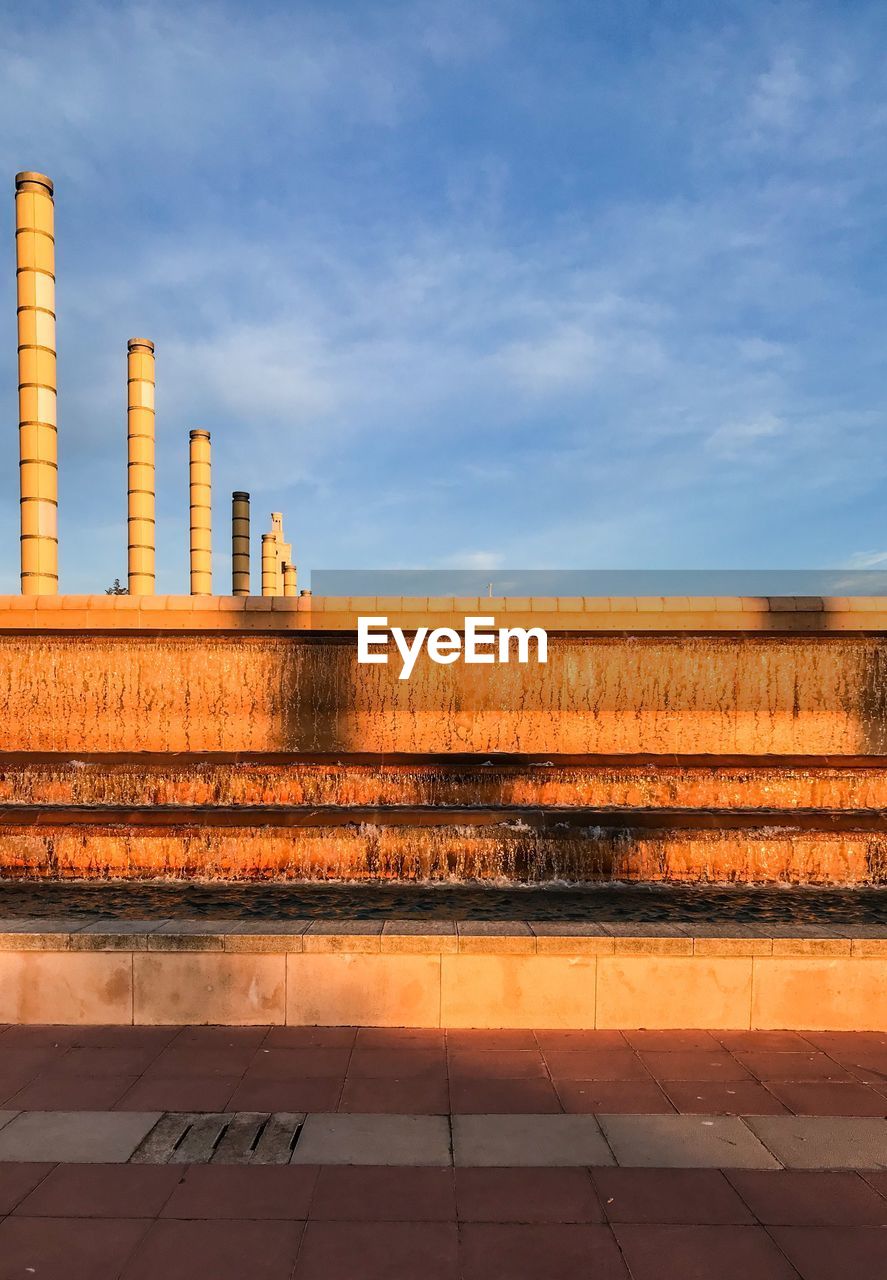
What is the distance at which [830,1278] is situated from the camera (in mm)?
3066

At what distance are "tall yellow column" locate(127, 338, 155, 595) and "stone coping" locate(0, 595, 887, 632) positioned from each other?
48.4 ft

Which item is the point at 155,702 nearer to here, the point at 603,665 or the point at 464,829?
the point at 464,829

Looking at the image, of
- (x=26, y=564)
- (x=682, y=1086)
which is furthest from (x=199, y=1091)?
(x=26, y=564)

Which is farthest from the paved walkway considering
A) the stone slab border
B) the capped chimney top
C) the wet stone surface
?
the capped chimney top

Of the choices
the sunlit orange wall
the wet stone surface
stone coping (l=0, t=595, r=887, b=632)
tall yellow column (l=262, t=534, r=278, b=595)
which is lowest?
the wet stone surface

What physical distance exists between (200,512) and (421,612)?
22772 mm

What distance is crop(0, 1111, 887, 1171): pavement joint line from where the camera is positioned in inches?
151

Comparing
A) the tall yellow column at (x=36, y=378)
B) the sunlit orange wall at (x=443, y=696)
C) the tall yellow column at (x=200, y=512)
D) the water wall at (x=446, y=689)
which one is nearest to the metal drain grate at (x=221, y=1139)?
the water wall at (x=446, y=689)

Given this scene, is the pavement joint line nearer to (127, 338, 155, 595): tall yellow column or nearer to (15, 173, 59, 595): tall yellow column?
(15, 173, 59, 595): tall yellow column

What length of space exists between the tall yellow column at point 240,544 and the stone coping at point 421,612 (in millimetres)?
25860

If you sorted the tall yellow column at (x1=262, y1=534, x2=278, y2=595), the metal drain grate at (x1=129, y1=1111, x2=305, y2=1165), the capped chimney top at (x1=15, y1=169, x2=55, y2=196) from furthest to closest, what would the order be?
1. the tall yellow column at (x1=262, y1=534, x2=278, y2=595)
2. the capped chimney top at (x1=15, y1=169, x2=55, y2=196)
3. the metal drain grate at (x1=129, y1=1111, x2=305, y2=1165)

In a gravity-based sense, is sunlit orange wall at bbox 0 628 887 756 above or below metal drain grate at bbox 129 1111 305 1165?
above

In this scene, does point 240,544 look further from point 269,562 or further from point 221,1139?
point 221,1139

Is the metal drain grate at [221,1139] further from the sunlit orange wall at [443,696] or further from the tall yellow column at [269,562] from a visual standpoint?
the tall yellow column at [269,562]
